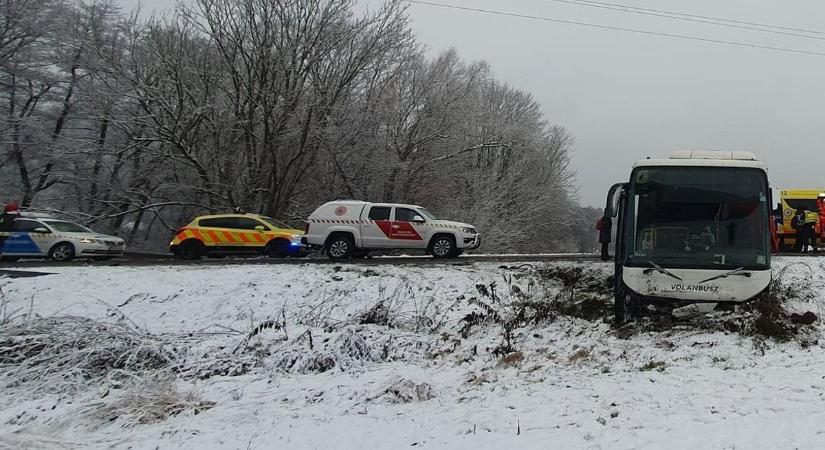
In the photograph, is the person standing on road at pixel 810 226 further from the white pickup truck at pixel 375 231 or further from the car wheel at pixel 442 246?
Result: the car wheel at pixel 442 246

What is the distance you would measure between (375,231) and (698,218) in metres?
9.55

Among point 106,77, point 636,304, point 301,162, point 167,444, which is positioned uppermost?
point 106,77

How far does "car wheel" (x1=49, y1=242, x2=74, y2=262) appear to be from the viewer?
1867cm

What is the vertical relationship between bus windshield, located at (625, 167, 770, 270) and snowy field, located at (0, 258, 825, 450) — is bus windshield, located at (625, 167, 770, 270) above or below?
above

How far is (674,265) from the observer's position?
8.60 meters

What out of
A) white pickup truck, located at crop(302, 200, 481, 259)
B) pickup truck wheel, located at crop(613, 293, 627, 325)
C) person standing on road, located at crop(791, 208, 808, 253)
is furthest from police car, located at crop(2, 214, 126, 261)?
person standing on road, located at crop(791, 208, 808, 253)

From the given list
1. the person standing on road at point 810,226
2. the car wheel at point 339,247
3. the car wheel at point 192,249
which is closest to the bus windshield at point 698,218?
the car wheel at point 339,247

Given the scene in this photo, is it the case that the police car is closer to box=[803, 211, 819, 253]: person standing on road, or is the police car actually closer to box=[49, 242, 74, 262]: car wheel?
box=[49, 242, 74, 262]: car wheel

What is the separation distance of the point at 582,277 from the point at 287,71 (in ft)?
63.5

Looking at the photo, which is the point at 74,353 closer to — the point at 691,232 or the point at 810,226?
the point at 691,232

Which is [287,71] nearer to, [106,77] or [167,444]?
[106,77]

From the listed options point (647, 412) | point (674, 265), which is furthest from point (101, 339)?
point (674, 265)

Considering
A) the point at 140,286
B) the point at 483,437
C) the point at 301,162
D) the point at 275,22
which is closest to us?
the point at 483,437

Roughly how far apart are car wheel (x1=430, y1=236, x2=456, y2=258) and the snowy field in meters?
3.93
